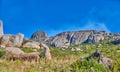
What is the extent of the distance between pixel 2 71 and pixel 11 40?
187 feet

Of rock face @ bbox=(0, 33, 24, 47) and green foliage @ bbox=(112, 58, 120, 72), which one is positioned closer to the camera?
green foliage @ bbox=(112, 58, 120, 72)

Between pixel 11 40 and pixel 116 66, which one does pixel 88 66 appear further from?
pixel 11 40

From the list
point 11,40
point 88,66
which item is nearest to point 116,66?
point 88,66

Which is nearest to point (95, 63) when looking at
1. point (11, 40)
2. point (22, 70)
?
point (22, 70)

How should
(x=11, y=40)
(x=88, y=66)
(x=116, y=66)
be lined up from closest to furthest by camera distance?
(x=88, y=66)
(x=116, y=66)
(x=11, y=40)

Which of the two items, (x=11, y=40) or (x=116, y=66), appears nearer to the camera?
(x=116, y=66)

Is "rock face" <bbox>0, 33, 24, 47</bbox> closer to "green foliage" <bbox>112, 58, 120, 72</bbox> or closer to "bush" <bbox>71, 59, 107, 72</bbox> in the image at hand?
"bush" <bbox>71, 59, 107, 72</bbox>

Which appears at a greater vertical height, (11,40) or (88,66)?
(11,40)

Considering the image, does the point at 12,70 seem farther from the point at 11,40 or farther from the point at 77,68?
the point at 11,40

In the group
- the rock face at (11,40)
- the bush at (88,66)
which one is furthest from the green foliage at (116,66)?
the rock face at (11,40)

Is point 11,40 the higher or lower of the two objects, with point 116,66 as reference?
higher

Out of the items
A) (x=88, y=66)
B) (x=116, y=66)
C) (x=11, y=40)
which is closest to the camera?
(x=88, y=66)

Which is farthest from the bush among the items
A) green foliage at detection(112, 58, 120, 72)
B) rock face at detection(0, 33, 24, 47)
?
rock face at detection(0, 33, 24, 47)

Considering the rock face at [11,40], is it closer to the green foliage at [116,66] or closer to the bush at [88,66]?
the bush at [88,66]
